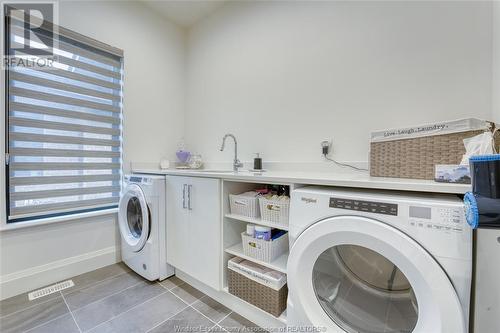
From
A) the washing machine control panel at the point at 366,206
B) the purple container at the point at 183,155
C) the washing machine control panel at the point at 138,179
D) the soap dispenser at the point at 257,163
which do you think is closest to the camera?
the washing machine control panel at the point at 366,206

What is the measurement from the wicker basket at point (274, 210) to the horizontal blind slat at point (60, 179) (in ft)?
5.49

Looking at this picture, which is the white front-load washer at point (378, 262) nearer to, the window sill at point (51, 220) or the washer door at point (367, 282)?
the washer door at point (367, 282)

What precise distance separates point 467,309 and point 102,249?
257 centimetres

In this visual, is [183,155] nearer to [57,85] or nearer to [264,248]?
[57,85]

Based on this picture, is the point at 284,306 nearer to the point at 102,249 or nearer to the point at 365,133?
the point at 365,133

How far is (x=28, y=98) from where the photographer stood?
1.67m

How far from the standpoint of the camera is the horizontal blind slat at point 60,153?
1.62 meters

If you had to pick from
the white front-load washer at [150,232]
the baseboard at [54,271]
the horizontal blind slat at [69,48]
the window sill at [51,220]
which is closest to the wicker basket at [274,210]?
the white front-load washer at [150,232]

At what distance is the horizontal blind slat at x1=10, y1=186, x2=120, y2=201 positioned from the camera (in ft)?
5.38

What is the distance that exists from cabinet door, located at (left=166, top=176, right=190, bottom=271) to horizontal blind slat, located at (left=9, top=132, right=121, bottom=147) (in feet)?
2.76

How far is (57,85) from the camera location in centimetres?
178

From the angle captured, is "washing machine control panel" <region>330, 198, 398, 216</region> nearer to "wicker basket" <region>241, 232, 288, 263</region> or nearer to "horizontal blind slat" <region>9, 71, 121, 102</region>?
"wicker basket" <region>241, 232, 288, 263</region>

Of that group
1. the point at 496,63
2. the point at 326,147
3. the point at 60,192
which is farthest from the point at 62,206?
the point at 496,63

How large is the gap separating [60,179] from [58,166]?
0.11 m
